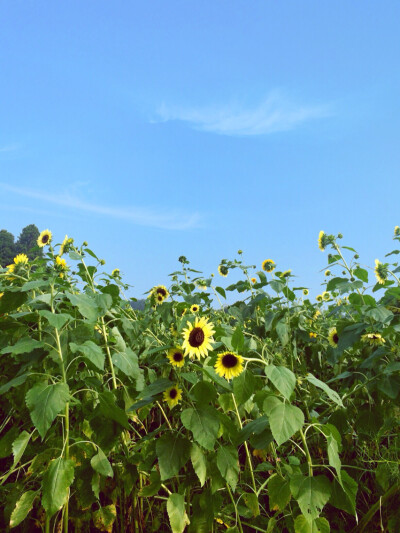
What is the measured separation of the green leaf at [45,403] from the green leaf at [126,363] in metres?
0.35

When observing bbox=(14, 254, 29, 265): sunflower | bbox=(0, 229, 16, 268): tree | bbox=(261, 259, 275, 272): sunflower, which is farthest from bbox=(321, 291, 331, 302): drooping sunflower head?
bbox=(0, 229, 16, 268): tree

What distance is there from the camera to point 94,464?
1.89 m

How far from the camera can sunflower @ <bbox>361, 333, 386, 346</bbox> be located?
2.39 metres

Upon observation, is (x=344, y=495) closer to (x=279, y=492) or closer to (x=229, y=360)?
(x=279, y=492)

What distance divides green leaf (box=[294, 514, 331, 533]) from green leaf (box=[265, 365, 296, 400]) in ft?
1.56

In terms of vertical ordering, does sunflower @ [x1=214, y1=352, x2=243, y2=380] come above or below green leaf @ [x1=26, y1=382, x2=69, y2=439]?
above

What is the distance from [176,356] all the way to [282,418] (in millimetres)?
510

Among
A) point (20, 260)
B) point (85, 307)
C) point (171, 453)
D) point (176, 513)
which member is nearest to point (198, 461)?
point (171, 453)

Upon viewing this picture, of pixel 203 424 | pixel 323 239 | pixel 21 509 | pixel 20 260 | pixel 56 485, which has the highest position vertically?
pixel 323 239

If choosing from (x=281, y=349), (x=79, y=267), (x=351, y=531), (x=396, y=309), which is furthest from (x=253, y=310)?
(x=351, y=531)

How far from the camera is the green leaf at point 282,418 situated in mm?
1575

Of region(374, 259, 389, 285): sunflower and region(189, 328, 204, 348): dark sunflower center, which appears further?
region(374, 259, 389, 285): sunflower

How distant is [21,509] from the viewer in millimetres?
2002

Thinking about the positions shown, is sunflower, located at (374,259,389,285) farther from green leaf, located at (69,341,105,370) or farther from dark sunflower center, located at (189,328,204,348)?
green leaf, located at (69,341,105,370)
